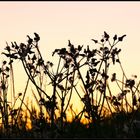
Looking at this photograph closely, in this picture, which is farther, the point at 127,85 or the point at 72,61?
the point at 127,85

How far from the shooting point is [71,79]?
799 centimetres

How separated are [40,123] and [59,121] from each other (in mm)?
551

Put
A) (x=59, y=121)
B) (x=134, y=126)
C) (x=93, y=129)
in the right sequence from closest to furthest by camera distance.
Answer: (x=93, y=129) → (x=134, y=126) → (x=59, y=121)

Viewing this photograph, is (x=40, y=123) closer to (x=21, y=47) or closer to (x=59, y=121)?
(x=59, y=121)

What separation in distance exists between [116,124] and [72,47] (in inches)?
56.5

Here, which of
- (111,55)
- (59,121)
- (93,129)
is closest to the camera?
(93,129)

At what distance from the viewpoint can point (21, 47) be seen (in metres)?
7.16

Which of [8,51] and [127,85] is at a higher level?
[8,51]

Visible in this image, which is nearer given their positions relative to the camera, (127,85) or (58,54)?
(58,54)

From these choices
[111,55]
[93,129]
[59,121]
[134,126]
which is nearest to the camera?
[93,129]

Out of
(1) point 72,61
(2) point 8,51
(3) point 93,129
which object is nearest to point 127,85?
(1) point 72,61

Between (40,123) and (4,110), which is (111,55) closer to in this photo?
(40,123)

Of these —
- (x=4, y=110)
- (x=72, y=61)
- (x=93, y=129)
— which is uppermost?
(x=72, y=61)

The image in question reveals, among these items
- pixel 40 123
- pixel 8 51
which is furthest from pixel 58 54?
pixel 40 123
